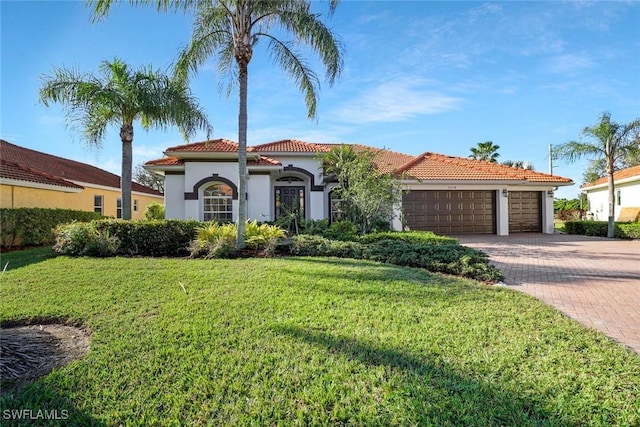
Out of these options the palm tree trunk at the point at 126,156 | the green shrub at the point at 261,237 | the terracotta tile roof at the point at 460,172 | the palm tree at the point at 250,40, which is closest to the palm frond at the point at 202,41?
the palm tree at the point at 250,40

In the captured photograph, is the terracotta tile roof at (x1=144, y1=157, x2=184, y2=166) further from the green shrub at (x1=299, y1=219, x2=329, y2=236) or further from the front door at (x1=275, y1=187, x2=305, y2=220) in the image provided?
the green shrub at (x1=299, y1=219, x2=329, y2=236)

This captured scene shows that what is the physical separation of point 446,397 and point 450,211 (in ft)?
60.1

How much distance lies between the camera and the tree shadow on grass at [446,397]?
280 centimetres

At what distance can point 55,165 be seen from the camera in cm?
2269

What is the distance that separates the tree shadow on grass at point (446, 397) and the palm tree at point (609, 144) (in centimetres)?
2227

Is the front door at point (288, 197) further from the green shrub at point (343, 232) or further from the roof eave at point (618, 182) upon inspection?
the roof eave at point (618, 182)

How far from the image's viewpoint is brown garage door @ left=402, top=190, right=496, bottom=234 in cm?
1952

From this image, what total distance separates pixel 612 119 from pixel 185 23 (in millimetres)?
23137

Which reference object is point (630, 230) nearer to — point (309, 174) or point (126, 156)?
point (309, 174)

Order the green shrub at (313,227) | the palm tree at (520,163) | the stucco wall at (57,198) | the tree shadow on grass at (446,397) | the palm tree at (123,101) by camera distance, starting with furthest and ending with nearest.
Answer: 1. the palm tree at (520,163)
2. the green shrub at (313,227)
3. the stucco wall at (57,198)
4. the palm tree at (123,101)
5. the tree shadow on grass at (446,397)

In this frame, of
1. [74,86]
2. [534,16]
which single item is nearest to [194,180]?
[74,86]

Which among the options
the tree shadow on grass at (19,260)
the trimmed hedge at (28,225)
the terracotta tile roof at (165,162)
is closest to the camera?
the tree shadow on grass at (19,260)

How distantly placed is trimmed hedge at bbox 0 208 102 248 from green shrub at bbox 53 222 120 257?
89.4 inches

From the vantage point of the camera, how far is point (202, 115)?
14.0 meters
